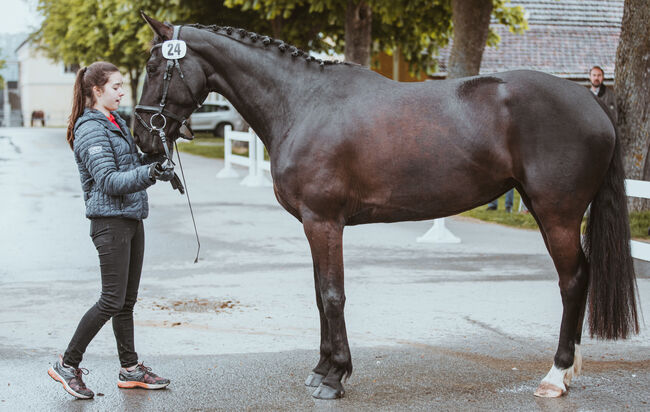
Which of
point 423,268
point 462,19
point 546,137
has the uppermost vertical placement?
point 462,19

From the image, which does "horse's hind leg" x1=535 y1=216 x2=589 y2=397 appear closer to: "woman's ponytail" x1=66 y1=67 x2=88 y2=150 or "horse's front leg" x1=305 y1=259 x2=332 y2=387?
"horse's front leg" x1=305 y1=259 x2=332 y2=387

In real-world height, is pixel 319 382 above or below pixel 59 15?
below

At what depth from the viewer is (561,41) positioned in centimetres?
3047

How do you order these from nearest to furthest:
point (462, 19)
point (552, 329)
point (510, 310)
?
point (552, 329) → point (510, 310) → point (462, 19)

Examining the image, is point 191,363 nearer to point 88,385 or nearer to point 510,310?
point 88,385

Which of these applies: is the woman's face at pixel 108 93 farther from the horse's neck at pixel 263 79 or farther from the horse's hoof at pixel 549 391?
the horse's hoof at pixel 549 391

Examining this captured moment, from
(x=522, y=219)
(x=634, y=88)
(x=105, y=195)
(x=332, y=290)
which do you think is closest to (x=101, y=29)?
(x=522, y=219)

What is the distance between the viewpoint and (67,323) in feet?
22.0

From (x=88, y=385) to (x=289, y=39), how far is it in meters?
18.9

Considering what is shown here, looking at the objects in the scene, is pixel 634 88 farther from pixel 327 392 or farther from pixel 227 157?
pixel 227 157

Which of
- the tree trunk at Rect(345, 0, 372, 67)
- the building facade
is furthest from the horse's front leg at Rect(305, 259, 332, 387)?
the building facade

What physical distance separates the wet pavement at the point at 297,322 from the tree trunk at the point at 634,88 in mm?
2055

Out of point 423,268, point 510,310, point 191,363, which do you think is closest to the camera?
point 191,363

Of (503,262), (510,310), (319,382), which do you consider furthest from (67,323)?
(503,262)
